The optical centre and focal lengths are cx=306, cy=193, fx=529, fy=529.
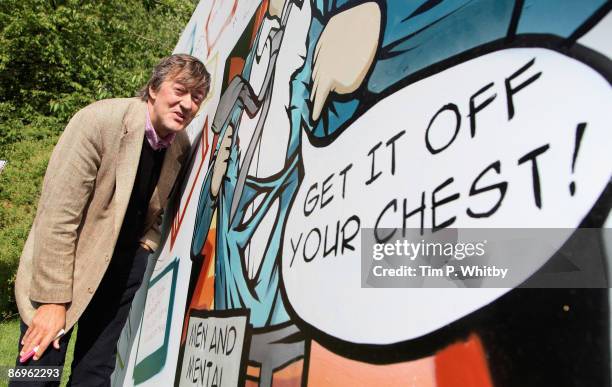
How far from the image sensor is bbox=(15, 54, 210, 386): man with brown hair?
81.1 inches

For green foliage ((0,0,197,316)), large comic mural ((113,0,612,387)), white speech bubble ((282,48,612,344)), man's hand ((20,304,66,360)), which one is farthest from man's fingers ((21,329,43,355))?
green foliage ((0,0,197,316))

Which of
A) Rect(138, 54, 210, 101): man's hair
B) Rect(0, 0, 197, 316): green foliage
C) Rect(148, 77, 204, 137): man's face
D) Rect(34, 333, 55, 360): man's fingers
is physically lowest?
Rect(34, 333, 55, 360): man's fingers

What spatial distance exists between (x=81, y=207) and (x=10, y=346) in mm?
2762

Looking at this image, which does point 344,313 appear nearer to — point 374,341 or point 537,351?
point 374,341

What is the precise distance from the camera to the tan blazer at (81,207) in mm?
2057

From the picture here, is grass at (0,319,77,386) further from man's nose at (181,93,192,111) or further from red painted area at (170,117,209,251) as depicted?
man's nose at (181,93,192,111)

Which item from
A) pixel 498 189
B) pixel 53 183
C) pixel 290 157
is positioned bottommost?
pixel 498 189

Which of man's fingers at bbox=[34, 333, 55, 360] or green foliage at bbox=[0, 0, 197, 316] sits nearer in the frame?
man's fingers at bbox=[34, 333, 55, 360]

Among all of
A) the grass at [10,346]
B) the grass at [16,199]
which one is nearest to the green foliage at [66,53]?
the grass at [16,199]

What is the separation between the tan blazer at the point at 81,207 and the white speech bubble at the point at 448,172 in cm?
91

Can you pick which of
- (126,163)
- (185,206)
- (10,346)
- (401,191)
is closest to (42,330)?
(126,163)

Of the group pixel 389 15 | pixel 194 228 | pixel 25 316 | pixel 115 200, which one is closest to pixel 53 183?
pixel 115 200

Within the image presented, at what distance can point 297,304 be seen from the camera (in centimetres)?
169

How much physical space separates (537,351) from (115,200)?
184cm
